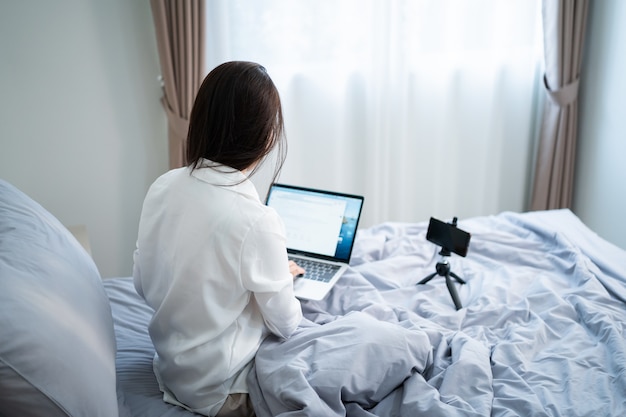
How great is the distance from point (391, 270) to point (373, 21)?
149 centimetres

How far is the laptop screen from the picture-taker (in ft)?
5.74

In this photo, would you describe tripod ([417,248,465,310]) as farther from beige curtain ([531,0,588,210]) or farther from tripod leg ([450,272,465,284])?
beige curtain ([531,0,588,210])

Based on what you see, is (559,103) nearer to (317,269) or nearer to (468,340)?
(317,269)

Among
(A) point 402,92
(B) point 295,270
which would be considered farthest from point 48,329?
(A) point 402,92

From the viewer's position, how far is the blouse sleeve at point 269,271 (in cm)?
110

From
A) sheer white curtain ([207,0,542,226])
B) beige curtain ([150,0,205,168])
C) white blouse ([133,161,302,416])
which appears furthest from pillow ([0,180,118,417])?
sheer white curtain ([207,0,542,226])

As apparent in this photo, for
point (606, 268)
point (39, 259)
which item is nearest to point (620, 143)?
point (606, 268)

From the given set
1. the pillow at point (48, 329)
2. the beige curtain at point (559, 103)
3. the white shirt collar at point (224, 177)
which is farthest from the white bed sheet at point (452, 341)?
the beige curtain at point (559, 103)

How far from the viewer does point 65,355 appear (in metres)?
0.91

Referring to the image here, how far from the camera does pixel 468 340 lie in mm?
1293

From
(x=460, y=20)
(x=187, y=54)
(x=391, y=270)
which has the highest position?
(x=460, y=20)

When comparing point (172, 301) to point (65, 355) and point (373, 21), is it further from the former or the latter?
point (373, 21)

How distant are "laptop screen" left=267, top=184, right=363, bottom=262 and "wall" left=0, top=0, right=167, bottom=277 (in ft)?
3.92

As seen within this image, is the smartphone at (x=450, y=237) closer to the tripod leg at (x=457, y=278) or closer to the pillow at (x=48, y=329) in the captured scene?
the tripod leg at (x=457, y=278)
